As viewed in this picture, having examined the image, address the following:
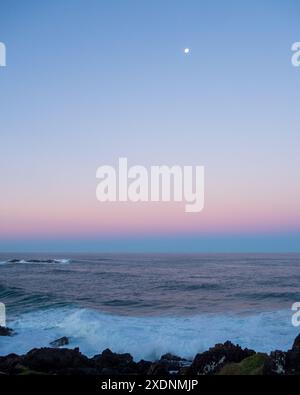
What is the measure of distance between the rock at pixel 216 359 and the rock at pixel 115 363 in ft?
8.55

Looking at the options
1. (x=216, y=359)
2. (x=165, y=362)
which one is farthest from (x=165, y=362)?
(x=216, y=359)

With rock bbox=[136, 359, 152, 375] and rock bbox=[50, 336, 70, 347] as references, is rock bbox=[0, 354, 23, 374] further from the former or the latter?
rock bbox=[50, 336, 70, 347]

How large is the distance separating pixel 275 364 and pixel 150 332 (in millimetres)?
11164

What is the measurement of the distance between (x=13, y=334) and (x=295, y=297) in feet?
81.1

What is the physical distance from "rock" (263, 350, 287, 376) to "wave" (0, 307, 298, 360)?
6.61 metres

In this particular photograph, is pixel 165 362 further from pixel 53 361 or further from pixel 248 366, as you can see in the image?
pixel 248 366

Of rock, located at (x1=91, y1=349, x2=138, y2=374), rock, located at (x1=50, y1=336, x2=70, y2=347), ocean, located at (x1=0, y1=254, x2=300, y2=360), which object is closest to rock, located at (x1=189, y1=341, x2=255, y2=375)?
rock, located at (x1=91, y1=349, x2=138, y2=374)

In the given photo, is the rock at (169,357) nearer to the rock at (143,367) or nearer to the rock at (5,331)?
the rock at (143,367)

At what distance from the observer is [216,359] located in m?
12.3

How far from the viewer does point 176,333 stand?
20156 millimetres
